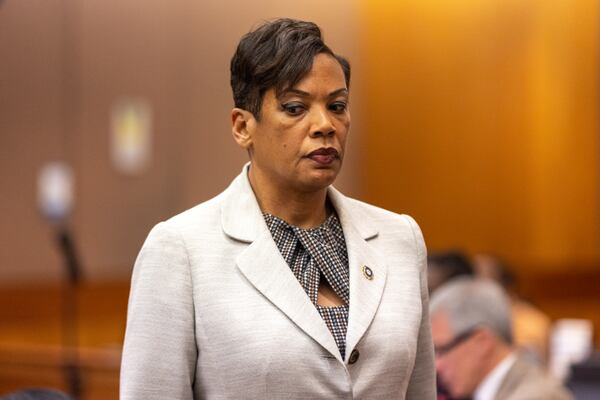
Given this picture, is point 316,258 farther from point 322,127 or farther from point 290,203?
point 322,127

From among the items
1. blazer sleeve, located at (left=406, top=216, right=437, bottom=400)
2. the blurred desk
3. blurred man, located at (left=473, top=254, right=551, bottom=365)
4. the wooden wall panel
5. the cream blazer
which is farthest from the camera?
the wooden wall panel

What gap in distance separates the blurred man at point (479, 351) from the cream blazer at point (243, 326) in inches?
75.2

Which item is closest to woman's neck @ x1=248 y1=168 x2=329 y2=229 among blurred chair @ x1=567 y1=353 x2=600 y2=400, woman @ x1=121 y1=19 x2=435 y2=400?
woman @ x1=121 y1=19 x2=435 y2=400

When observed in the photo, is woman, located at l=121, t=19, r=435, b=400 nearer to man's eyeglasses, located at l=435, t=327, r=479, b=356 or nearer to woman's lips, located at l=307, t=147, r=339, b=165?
woman's lips, located at l=307, t=147, r=339, b=165

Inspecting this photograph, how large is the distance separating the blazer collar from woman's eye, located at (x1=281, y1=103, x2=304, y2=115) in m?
0.22

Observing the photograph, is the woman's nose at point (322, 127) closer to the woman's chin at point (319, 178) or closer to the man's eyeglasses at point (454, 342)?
the woman's chin at point (319, 178)

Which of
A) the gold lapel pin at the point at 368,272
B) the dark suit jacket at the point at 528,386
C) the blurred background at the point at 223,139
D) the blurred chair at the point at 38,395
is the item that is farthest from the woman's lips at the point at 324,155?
the blurred background at the point at 223,139

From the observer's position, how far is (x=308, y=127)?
2.09 meters

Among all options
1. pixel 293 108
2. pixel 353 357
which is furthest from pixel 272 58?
pixel 353 357

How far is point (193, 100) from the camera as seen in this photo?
32.2 ft

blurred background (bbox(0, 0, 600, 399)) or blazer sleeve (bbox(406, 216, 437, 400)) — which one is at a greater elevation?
blazer sleeve (bbox(406, 216, 437, 400))

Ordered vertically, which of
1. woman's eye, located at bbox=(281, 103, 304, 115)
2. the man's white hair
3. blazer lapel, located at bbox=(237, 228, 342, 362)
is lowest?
the man's white hair

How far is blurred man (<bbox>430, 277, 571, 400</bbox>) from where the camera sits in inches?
162

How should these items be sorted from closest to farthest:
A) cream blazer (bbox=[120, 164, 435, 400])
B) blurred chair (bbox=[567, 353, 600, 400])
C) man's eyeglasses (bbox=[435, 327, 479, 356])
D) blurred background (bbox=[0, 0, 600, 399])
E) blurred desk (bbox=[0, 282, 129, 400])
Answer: cream blazer (bbox=[120, 164, 435, 400]), man's eyeglasses (bbox=[435, 327, 479, 356]), blurred chair (bbox=[567, 353, 600, 400]), blurred desk (bbox=[0, 282, 129, 400]), blurred background (bbox=[0, 0, 600, 399])
